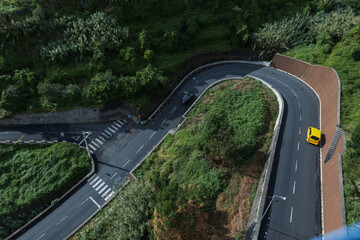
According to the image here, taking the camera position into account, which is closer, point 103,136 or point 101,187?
point 101,187

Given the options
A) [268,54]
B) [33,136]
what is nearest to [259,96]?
[268,54]

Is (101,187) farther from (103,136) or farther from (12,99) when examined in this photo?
(12,99)

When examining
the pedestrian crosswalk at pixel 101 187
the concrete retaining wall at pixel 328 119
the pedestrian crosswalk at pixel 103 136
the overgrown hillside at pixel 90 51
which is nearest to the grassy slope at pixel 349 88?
the concrete retaining wall at pixel 328 119

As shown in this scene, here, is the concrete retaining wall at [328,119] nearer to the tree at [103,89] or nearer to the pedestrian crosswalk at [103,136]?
the pedestrian crosswalk at [103,136]

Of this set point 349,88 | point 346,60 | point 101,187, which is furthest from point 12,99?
point 346,60

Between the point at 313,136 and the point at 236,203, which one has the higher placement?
the point at 313,136

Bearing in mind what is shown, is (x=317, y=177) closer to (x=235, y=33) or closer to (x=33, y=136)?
(x=235, y=33)
